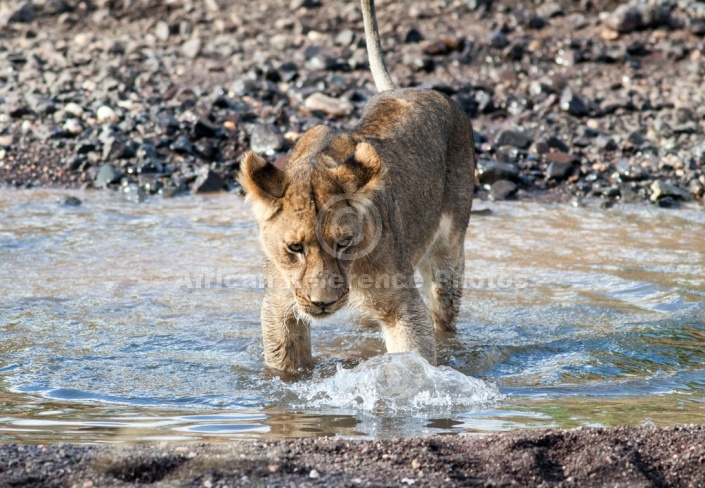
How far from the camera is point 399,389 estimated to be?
17.3 feet

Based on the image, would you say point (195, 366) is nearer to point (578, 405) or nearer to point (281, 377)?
point (281, 377)

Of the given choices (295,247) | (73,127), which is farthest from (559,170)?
(295,247)

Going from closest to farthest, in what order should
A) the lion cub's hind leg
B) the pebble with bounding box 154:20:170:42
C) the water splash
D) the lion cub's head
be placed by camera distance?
the lion cub's head < the water splash < the lion cub's hind leg < the pebble with bounding box 154:20:170:42

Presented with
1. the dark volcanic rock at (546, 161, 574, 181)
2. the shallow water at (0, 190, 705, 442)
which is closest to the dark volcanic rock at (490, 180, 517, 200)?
the shallow water at (0, 190, 705, 442)

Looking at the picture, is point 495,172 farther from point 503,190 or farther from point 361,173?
point 361,173

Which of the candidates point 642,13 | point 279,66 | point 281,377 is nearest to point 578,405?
point 281,377

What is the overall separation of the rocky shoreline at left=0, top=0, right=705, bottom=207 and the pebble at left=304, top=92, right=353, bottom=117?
0.02 metres

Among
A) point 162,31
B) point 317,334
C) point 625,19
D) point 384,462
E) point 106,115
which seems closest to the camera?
point 384,462

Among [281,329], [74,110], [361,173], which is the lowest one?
[74,110]

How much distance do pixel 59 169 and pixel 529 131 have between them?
5.27m

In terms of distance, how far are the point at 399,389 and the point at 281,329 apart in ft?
2.42

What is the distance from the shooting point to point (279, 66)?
12656 mm

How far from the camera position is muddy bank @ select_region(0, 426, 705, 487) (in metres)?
3.69

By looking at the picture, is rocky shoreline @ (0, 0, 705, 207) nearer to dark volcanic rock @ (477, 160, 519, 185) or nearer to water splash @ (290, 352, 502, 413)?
dark volcanic rock @ (477, 160, 519, 185)
